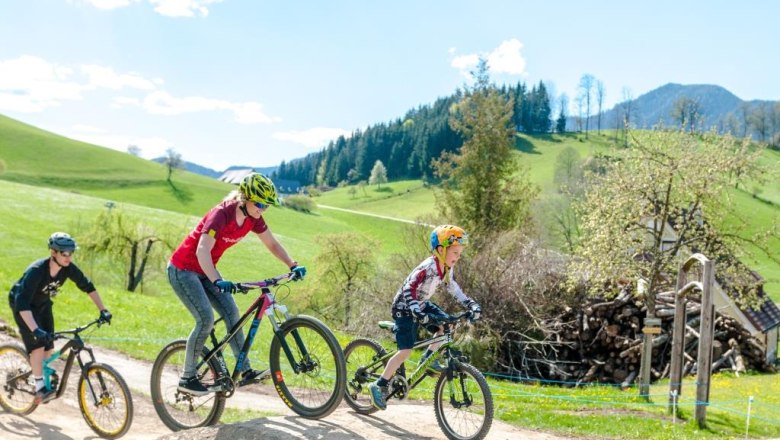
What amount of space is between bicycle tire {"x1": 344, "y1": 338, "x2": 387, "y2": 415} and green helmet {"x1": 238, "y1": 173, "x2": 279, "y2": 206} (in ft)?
7.97

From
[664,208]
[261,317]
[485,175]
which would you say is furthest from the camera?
[485,175]

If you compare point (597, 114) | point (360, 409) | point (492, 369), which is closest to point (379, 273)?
point (492, 369)

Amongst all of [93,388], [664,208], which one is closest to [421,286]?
[93,388]

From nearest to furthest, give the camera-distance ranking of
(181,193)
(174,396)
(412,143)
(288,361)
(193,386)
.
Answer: (288,361), (193,386), (174,396), (181,193), (412,143)

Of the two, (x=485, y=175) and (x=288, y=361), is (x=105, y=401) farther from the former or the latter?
(x=485, y=175)

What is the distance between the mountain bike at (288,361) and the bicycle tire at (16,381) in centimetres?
309

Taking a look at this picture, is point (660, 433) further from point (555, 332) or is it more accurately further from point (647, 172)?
point (555, 332)

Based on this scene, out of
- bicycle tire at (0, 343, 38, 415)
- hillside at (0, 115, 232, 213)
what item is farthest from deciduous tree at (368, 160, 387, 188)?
bicycle tire at (0, 343, 38, 415)

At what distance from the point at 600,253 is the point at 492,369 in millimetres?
5615

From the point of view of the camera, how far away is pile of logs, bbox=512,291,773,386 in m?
22.4

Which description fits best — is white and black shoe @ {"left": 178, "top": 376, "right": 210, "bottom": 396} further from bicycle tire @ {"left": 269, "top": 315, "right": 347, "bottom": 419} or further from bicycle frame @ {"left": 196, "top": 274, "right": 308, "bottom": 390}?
bicycle tire @ {"left": 269, "top": 315, "right": 347, "bottom": 419}

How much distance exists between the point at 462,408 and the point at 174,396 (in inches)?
140

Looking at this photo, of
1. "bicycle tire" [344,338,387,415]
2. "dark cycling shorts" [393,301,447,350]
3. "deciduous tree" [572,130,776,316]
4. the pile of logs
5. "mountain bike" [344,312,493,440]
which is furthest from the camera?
the pile of logs

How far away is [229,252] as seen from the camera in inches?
2229
